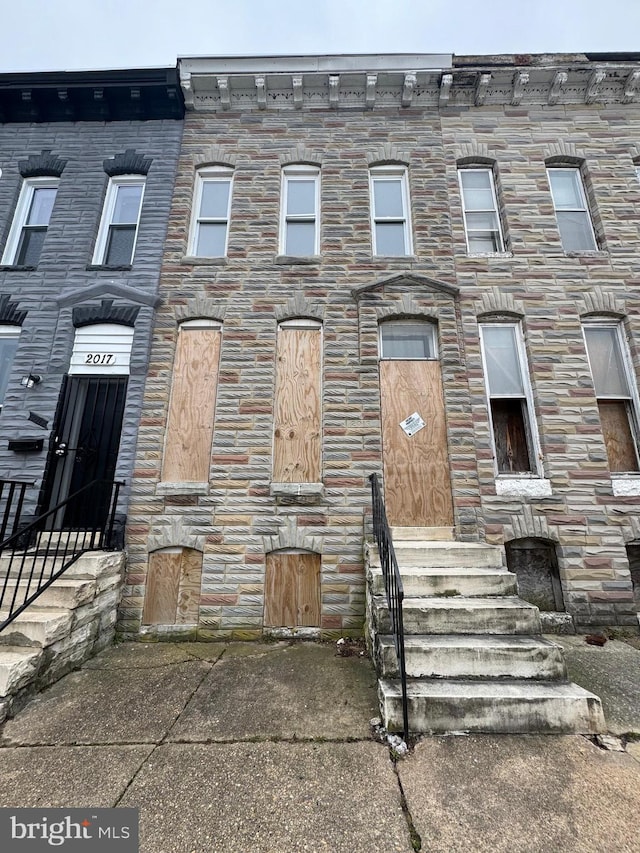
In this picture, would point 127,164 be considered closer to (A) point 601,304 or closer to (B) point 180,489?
(B) point 180,489

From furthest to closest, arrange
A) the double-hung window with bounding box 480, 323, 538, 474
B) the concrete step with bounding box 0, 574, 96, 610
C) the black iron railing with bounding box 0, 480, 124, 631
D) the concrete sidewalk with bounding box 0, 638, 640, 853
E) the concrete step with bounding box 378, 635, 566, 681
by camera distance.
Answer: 1. the double-hung window with bounding box 480, 323, 538, 474
2. the black iron railing with bounding box 0, 480, 124, 631
3. the concrete step with bounding box 0, 574, 96, 610
4. the concrete step with bounding box 378, 635, 566, 681
5. the concrete sidewalk with bounding box 0, 638, 640, 853

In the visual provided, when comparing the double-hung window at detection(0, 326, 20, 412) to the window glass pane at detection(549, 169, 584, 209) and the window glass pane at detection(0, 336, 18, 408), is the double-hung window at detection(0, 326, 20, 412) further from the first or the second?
the window glass pane at detection(549, 169, 584, 209)

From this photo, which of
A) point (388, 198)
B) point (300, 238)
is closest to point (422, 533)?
point (300, 238)

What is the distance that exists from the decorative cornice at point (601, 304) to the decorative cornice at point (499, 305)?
105cm

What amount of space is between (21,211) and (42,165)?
97cm

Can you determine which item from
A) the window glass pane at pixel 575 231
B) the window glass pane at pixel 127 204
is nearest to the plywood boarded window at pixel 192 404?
the window glass pane at pixel 127 204

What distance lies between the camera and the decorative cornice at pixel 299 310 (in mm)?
6480

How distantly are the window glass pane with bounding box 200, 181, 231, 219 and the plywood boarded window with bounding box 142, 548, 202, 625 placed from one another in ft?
19.9

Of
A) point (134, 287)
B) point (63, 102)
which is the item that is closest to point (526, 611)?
point (134, 287)

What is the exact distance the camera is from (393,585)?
12.6 feet

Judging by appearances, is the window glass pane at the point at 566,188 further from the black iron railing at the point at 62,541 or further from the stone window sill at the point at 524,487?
the black iron railing at the point at 62,541

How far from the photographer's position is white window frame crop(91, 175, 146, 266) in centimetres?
695

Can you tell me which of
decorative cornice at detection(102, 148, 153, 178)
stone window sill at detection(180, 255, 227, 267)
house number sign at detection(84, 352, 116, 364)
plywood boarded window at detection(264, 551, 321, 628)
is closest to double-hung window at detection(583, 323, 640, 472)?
plywood boarded window at detection(264, 551, 321, 628)

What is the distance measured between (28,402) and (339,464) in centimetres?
491
